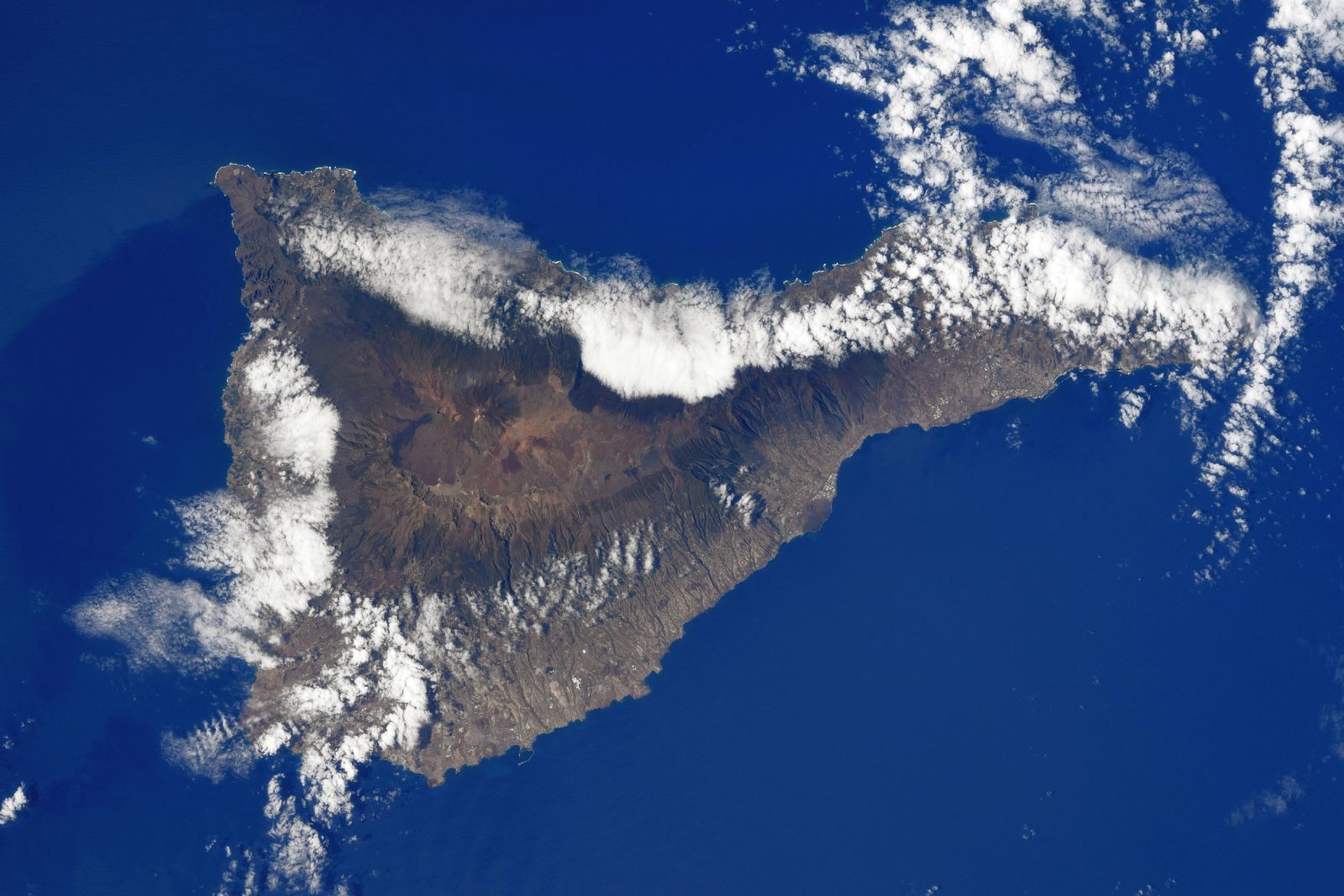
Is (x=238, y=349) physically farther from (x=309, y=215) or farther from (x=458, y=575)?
(x=458, y=575)

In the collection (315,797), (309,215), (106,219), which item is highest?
(106,219)

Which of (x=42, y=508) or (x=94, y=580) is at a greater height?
(x=42, y=508)

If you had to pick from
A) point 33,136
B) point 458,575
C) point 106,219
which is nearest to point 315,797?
point 458,575
